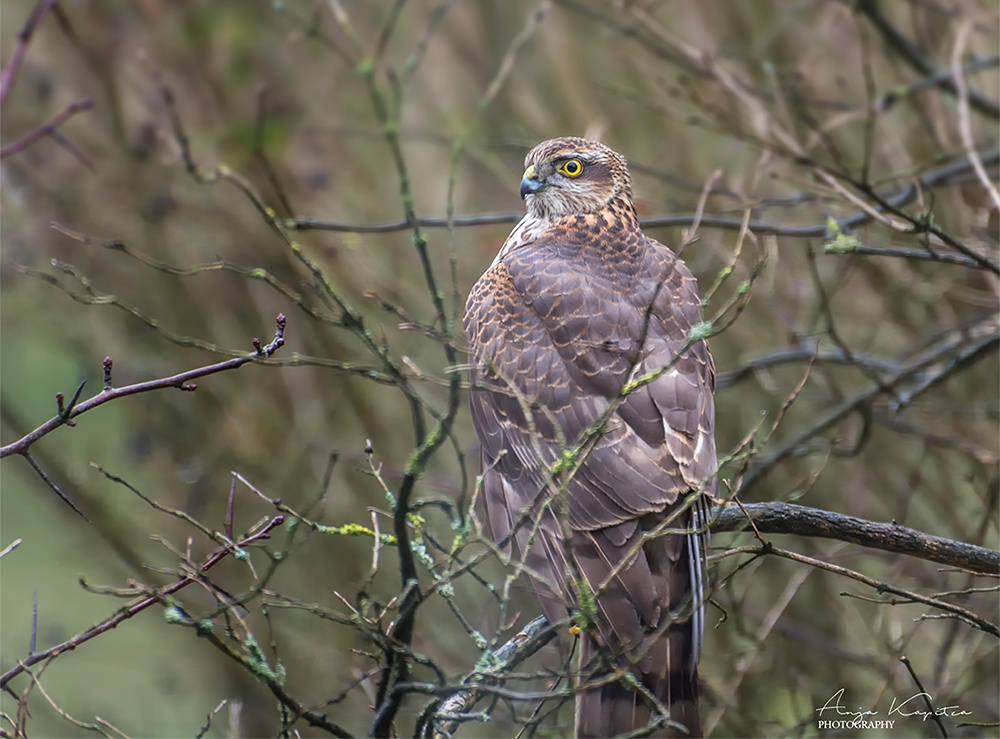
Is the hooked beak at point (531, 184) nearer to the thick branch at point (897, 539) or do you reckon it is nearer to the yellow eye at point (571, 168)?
the yellow eye at point (571, 168)

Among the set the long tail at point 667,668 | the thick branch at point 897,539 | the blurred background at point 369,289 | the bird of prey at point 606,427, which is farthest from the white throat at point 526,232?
the thick branch at point 897,539

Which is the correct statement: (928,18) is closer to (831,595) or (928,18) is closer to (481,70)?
(481,70)

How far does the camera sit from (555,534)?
3.57 metres

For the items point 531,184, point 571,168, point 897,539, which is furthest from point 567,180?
point 897,539

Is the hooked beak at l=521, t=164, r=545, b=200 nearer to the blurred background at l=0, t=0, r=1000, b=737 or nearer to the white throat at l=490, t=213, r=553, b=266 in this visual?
the white throat at l=490, t=213, r=553, b=266

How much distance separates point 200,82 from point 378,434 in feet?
9.27

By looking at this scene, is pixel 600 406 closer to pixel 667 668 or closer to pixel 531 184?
pixel 667 668

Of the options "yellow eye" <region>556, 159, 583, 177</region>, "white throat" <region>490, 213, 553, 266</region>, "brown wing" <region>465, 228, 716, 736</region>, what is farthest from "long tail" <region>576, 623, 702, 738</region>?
"yellow eye" <region>556, 159, 583, 177</region>

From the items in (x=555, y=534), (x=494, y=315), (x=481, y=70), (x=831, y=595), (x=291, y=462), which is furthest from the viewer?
(x=481, y=70)

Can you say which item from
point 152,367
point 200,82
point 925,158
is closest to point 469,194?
point 200,82

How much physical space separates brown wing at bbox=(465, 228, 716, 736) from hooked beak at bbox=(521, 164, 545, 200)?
32 cm

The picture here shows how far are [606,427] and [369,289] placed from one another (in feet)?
10.2

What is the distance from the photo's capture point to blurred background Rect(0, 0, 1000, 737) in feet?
19.9

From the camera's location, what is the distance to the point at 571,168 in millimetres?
4605
